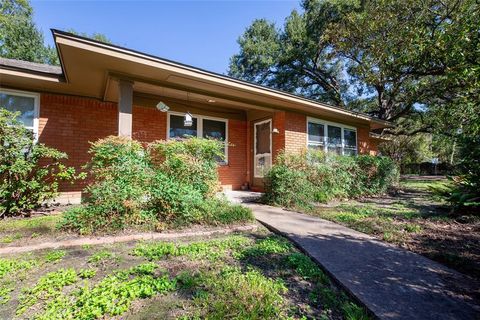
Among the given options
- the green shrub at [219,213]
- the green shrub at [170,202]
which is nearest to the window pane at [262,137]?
the green shrub at [219,213]

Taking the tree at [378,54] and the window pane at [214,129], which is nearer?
the tree at [378,54]

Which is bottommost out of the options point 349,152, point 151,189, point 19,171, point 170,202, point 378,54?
point 170,202

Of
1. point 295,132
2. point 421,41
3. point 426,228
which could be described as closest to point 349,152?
point 295,132

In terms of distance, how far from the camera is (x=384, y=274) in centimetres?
286

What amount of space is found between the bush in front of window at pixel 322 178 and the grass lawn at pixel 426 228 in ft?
2.46

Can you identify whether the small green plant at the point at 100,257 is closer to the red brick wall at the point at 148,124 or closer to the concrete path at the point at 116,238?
the concrete path at the point at 116,238

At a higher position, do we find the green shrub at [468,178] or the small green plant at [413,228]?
the green shrub at [468,178]

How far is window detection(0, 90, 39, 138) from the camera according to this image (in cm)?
641

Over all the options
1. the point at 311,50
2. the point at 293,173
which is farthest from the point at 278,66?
the point at 293,173

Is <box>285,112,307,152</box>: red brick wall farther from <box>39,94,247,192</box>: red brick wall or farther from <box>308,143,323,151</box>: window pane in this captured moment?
<box>39,94,247,192</box>: red brick wall

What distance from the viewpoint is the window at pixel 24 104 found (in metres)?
6.41

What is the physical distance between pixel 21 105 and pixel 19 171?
8.97 feet

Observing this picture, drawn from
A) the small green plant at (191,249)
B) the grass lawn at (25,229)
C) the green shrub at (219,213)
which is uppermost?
the green shrub at (219,213)

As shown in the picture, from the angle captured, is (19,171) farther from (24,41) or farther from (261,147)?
(24,41)
